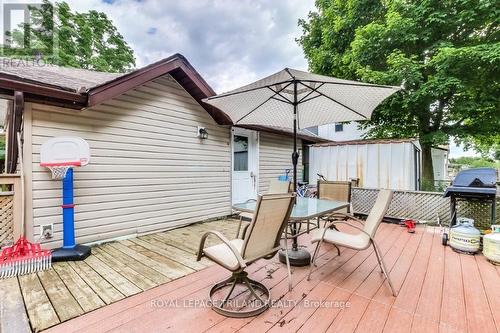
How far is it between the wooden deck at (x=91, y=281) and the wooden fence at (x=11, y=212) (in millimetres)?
832

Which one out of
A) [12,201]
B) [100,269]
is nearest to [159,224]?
[100,269]

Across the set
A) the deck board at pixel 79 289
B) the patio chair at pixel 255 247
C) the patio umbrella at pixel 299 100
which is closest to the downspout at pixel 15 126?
the deck board at pixel 79 289

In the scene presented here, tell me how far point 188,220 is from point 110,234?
61.6 inches

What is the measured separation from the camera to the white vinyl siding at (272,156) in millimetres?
7031

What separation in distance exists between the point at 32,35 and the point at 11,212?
13.6m

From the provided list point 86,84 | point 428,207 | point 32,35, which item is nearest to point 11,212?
point 86,84

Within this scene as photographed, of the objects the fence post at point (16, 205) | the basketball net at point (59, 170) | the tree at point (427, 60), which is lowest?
the fence post at point (16, 205)

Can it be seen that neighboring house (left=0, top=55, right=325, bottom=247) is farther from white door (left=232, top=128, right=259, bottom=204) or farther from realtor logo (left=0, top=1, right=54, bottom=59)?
realtor logo (left=0, top=1, right=54, bottom=59)

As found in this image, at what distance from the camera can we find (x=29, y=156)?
3.23 meters

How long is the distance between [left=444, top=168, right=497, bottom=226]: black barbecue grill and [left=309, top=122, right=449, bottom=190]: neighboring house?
192cm

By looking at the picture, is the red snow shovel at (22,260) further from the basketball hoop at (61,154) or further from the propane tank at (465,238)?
the propane tank at (465,238)

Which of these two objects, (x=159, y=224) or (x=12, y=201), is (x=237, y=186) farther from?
(x=12, y=201)

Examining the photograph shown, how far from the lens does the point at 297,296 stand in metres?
2.30

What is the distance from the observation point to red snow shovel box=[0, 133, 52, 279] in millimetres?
2621
